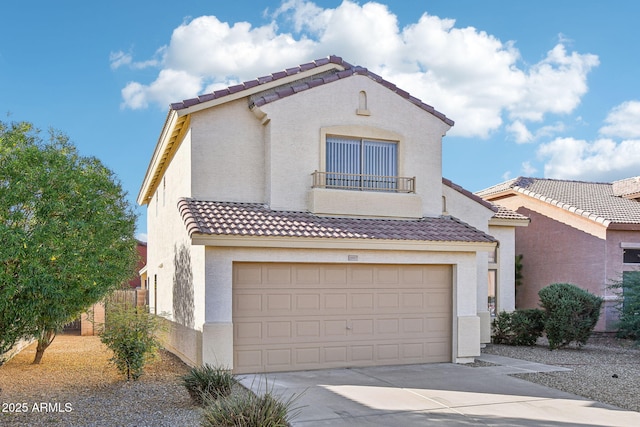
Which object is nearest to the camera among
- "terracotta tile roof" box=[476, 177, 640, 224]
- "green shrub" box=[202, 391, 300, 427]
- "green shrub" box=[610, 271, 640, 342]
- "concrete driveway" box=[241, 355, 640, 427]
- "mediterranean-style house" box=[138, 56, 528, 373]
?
"green shrub" box=[202, 391, 300, 427]

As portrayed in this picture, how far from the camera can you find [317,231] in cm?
1319

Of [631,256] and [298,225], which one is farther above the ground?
[298,225]

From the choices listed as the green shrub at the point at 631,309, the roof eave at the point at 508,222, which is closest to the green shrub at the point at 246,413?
the roof eave at the point at 508,222

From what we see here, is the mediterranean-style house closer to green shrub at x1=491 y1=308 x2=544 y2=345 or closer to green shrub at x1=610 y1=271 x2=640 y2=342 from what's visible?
green shrub at x1=491 y1=308 x2=544 y2=345

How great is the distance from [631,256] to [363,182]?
44.5 feet

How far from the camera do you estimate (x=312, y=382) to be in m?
11.8

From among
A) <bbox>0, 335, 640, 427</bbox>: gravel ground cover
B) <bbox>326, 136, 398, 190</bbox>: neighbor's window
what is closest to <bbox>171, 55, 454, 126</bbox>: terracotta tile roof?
<bbox>326, 136, 398, 190</bbox>: neighbor's window

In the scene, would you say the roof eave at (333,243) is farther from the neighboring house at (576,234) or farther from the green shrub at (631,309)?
the neighboring house at (576,234)

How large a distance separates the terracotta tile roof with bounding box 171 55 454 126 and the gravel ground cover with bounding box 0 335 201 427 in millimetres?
5977

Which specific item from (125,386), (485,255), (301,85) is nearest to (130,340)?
(125,386)

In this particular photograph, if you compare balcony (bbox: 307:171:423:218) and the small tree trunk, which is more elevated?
balcony (bbox: 307:171:423:218)

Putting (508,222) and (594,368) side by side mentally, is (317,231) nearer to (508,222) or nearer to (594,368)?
(594,368)

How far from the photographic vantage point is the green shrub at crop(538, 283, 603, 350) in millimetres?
17172

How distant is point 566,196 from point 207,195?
17319mm
